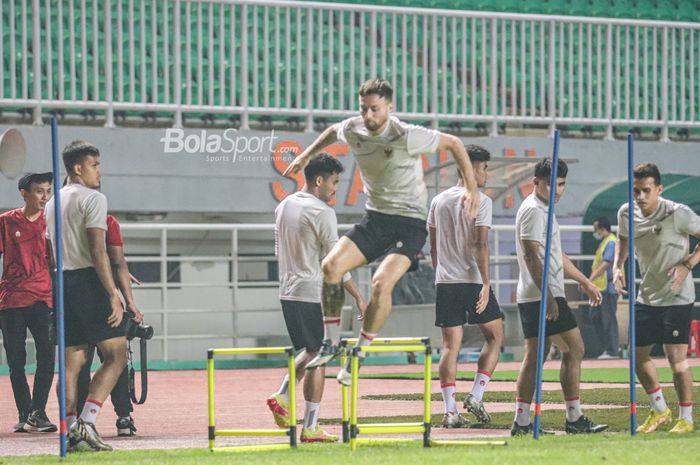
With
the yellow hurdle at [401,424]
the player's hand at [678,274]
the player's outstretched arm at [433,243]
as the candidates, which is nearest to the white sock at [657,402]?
the player's hand at [678,274]

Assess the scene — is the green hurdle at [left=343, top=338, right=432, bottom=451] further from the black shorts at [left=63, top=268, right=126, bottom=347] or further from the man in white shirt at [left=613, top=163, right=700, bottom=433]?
the man in white shirt at [left=613, top=163, right=700, bottom=433]

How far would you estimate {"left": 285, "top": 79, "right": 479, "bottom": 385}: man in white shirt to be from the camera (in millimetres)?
9531

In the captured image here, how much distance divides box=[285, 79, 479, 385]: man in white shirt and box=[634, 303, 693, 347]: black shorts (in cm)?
225

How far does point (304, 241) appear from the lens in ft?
34.7

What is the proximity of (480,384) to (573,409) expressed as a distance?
4.33ft

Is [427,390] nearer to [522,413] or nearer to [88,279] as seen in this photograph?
[522,413]

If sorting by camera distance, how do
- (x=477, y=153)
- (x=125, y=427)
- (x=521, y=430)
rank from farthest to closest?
(x=477, y=153), (x=125, y=427), (x=521, y=430)

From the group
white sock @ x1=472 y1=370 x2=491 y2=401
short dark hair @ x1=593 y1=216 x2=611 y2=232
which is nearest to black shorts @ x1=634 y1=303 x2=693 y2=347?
white sock @ x1=472 y1=370 x2=491 y2=401

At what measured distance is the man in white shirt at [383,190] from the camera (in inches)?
375

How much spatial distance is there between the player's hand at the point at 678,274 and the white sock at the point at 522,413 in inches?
53.8

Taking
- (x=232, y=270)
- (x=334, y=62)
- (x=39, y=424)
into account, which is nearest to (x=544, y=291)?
(x=39, y=424)

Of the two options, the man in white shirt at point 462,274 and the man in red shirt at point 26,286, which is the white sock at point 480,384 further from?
the man in red shirt at point 26,286

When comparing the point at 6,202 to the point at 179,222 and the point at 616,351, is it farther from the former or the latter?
the point at 616,351

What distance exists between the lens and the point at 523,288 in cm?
1092
